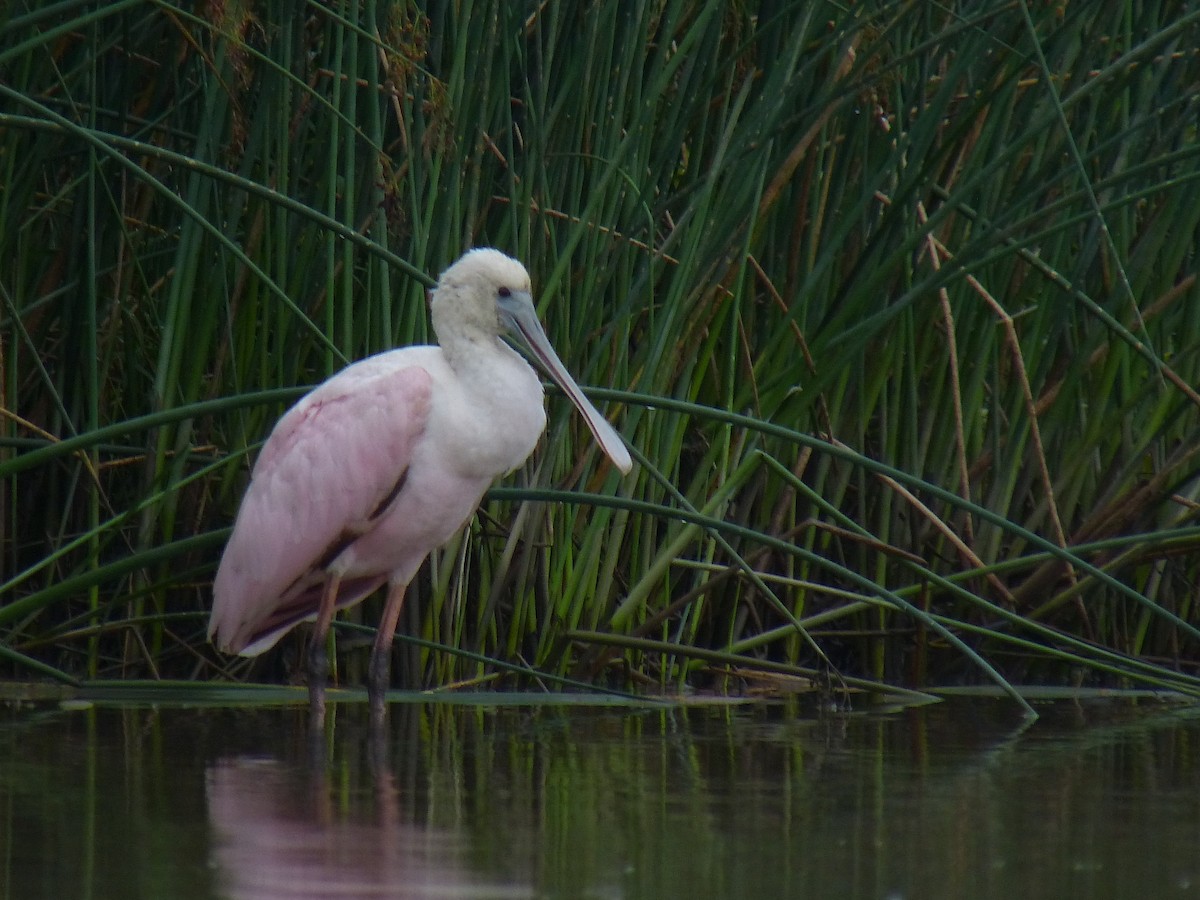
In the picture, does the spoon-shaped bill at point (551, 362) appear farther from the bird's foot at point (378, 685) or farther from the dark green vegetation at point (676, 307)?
the bird's foot at point (378, 685)

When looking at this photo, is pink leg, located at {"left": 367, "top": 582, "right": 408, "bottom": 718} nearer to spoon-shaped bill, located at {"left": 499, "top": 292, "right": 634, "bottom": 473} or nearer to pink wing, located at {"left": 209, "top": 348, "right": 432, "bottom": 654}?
pink wing, located at {"left": 209, "top": 348, "right": 432, "bottom": 654}

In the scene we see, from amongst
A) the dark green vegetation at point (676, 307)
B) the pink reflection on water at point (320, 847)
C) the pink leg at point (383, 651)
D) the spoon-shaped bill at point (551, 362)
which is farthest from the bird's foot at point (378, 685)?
the pink reflection on water at point (320, 847)

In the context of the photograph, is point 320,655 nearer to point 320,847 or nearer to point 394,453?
point 394,453

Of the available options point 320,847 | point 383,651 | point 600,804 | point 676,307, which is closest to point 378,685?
point 383,651

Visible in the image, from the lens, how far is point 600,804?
13.3 ft

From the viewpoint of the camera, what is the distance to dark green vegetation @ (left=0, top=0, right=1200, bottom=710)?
5492 mm

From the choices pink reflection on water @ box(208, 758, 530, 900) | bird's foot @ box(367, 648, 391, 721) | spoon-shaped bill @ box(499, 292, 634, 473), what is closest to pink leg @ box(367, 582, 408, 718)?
bird's foot @ box(367, 648, 391, 721)

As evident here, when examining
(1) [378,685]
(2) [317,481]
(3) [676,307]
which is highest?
(3) [676,307]

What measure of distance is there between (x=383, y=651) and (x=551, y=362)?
906 mm

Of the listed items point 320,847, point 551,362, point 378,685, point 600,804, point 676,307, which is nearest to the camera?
point 320,847

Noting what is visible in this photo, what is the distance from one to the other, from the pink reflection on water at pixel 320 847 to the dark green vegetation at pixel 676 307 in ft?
4.36

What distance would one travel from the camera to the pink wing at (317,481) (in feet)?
17.7

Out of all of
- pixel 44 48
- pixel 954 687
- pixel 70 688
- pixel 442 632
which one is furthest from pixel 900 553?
pixel 44 48

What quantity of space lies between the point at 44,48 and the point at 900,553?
9.03 ft
